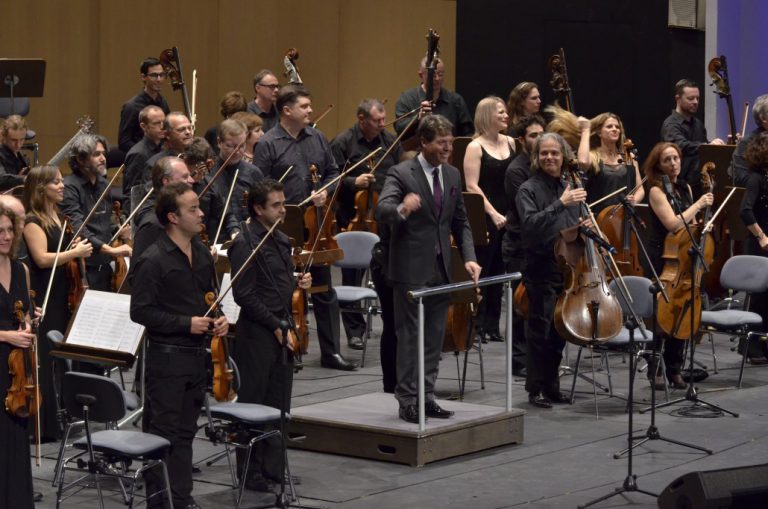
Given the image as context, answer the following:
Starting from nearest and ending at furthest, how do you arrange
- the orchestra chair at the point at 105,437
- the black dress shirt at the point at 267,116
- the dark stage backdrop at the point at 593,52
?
the orchestra chair at the point at 105,437 → the black dress shirt at the point at 267,116 → the dark stage backdrop at the point at 593,52

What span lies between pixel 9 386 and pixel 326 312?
11.7 ft

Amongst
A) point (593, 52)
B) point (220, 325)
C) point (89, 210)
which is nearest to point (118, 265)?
point (89, 210)

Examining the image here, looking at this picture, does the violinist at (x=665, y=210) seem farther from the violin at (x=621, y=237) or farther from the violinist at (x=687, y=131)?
the violinist at (x=687, y=131)

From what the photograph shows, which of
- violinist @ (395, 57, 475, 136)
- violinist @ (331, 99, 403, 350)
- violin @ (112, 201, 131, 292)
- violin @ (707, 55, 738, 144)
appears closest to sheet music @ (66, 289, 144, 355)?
violin @ (112, 201, 131, 292)

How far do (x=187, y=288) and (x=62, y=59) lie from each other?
8507mm

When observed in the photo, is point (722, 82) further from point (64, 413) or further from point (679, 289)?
point (64, 413)

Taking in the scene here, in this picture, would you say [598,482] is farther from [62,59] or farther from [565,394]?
[62,59]

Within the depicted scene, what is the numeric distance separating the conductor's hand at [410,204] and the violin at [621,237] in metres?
2.47

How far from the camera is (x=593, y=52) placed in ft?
44.9

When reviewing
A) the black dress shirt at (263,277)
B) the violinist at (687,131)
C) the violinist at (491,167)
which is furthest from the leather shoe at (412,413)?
the violinist at (687,131)

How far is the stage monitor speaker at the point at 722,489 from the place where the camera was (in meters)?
5.20

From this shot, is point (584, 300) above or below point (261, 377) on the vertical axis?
above

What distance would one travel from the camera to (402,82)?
1435cm

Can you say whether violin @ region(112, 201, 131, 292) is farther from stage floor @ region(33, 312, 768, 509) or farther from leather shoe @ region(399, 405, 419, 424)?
leather shoe @ region(399, 405, 419, 424)
